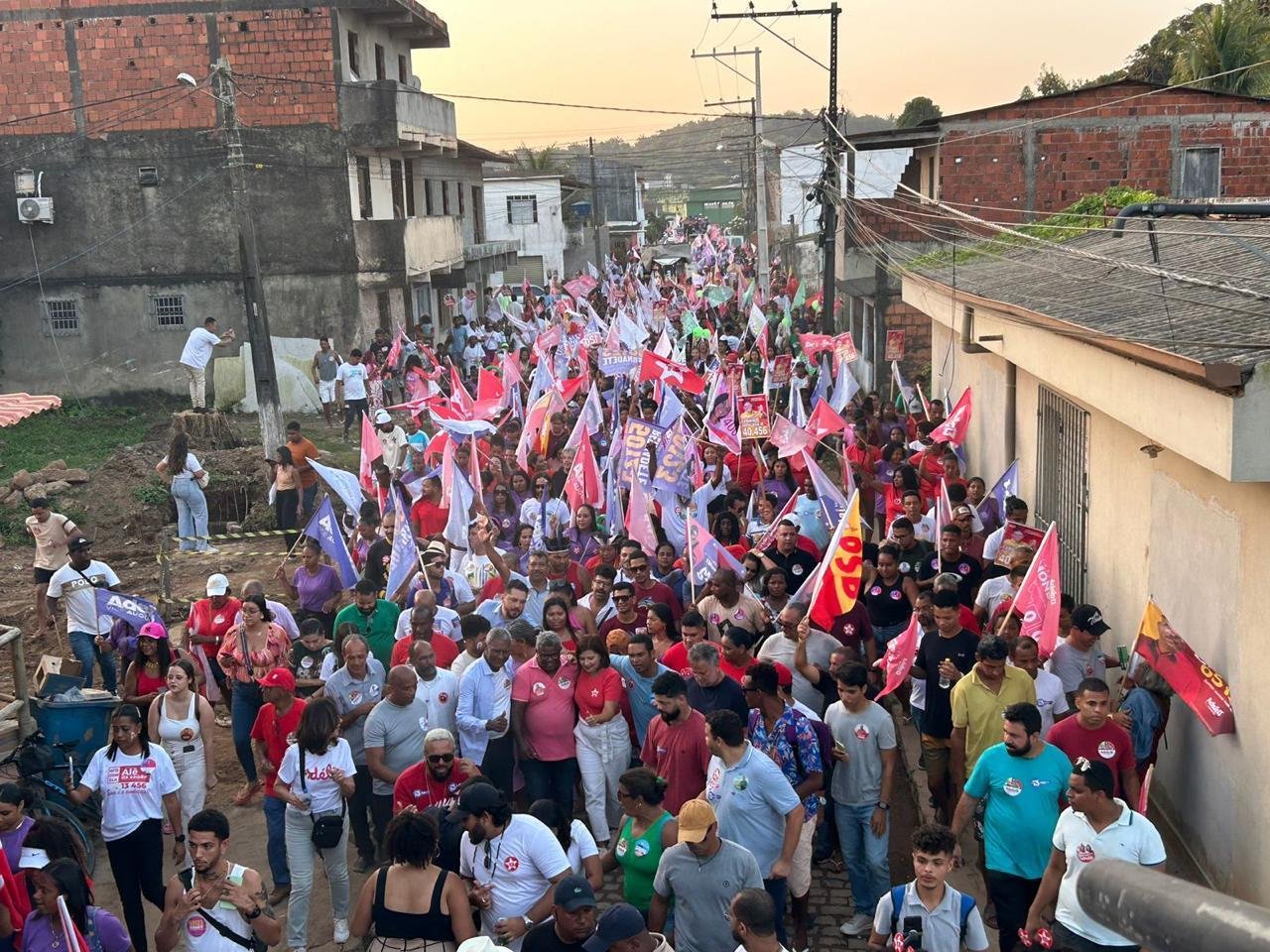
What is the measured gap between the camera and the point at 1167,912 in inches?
46.4

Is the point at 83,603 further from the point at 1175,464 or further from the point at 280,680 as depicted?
the point at 1175,464

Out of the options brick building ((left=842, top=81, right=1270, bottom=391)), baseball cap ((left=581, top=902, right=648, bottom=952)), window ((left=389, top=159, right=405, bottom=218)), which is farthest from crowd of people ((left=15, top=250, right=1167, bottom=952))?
window ((left=389, top=159, right=405, bottom=218))

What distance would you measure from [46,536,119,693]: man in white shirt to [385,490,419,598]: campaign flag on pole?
225cm

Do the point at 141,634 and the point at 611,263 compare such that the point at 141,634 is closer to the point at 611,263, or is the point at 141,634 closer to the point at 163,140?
the point at 163,140

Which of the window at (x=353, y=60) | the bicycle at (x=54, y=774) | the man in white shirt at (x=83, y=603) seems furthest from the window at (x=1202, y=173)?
the bicycle at (x=54, y=774)

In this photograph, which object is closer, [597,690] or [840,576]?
[597,690]

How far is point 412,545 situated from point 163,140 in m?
21.0

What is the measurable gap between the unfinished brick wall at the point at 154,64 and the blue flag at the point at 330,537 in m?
19.4

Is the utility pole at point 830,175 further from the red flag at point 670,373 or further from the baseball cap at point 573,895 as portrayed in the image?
the baseball cap at point 573,895

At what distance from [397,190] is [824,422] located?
20.7 m

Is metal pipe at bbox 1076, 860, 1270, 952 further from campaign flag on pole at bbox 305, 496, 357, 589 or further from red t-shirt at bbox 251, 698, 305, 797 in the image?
campaign flag on pole at bbox 305, 496, 357, 589

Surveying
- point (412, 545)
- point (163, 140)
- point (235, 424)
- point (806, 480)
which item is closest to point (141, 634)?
point (412, 545)

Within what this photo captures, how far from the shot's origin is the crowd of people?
568 centimetres

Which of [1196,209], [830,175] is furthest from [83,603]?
[830,175]
